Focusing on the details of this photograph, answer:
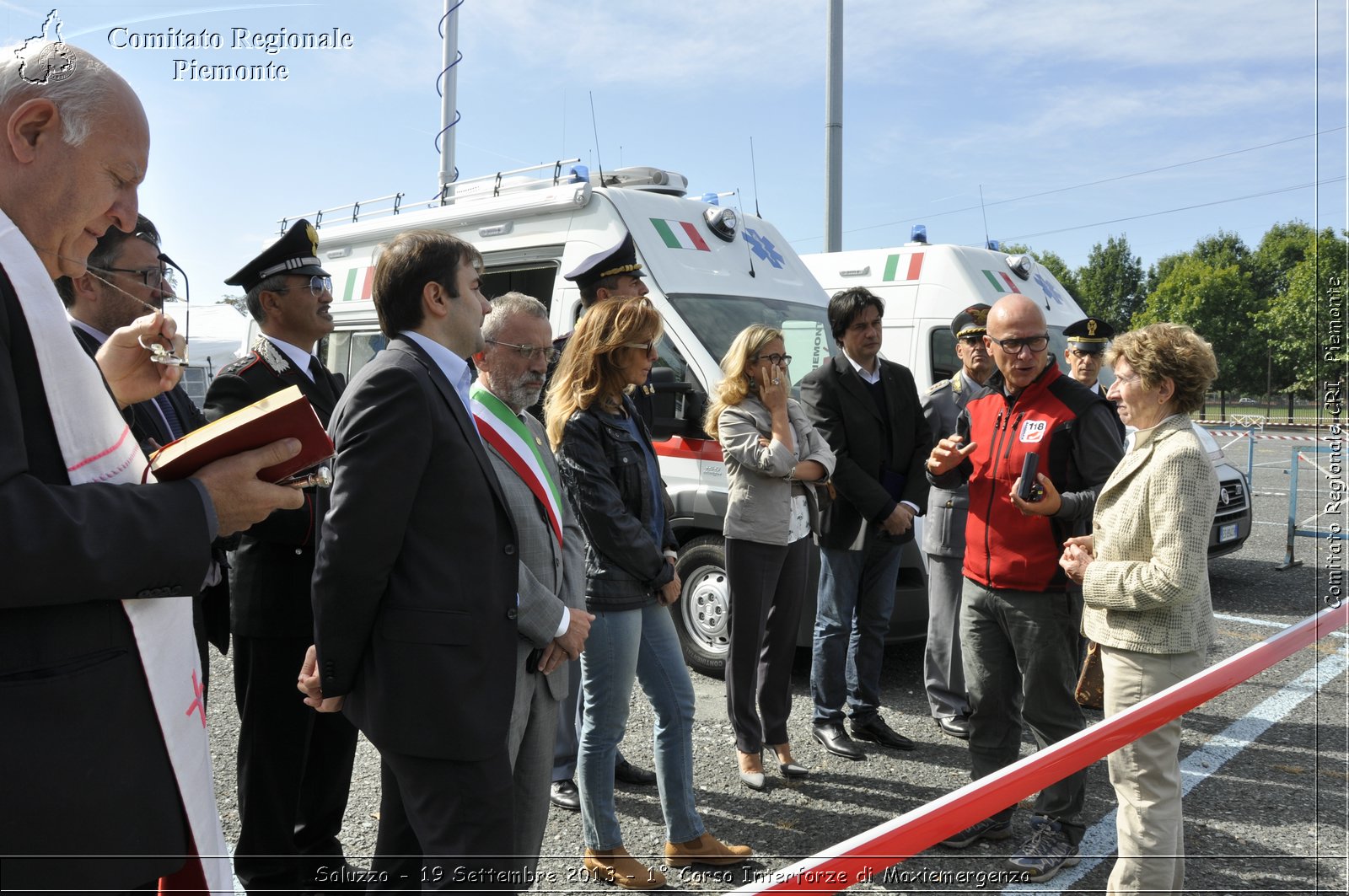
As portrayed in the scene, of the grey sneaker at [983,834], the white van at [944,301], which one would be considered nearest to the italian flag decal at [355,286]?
the white van at [944,301]

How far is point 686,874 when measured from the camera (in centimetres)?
335

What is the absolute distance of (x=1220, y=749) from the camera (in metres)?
4.64

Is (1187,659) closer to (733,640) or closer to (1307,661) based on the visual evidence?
(733,640)

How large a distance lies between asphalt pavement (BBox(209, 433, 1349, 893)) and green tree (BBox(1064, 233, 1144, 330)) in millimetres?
71714

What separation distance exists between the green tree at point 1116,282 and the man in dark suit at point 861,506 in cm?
7263

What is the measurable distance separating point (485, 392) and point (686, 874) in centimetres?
193

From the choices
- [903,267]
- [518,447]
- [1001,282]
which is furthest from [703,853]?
[1001,282]

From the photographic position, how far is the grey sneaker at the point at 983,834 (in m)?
3.64

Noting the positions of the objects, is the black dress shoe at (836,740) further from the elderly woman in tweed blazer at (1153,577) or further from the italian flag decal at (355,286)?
the italian flag decal at (355,286)

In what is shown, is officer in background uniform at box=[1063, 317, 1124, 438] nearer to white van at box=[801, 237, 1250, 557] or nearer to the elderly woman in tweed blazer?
white van at box=[801, 237, 1250, 557]

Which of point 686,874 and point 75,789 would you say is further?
point 686,874

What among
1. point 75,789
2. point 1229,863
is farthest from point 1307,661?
point 75,789

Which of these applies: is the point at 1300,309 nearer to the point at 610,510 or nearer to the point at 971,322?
the point at 971,322

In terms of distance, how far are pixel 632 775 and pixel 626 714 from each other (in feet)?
3.60
